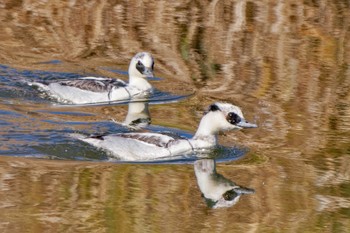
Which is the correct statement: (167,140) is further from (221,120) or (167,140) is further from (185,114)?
(185,114)

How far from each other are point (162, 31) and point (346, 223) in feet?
28.8

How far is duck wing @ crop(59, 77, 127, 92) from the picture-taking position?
14680mm

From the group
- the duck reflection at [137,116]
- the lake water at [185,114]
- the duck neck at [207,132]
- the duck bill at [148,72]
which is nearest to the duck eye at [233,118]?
the duck neck at [207,132]

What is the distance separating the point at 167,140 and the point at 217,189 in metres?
1.33

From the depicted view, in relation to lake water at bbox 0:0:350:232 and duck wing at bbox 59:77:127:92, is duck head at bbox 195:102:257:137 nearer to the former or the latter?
lake water at bbox 0:0:350:232

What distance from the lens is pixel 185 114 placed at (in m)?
14.1

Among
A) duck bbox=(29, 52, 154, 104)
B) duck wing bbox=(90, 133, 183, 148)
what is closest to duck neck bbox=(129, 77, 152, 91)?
duck bbox=(29, 52, 154, 104)

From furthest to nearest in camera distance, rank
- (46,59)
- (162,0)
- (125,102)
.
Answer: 1. (162,0)
2. (46,59)
3. (125,102)

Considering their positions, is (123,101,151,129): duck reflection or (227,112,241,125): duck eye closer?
(227,112,241,125): duck eye

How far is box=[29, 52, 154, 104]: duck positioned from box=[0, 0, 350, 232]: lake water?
0.18 metres

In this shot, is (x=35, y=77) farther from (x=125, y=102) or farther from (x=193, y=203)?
(x=193, y=203)

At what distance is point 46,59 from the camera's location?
53.3ft

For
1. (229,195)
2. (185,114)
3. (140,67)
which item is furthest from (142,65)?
(229,195)

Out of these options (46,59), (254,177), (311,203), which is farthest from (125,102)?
(311,203)
